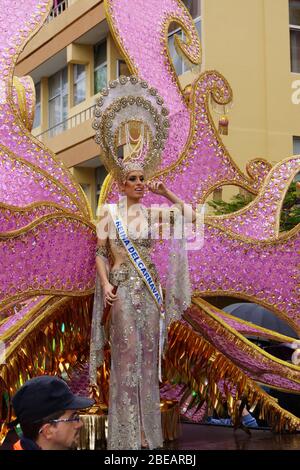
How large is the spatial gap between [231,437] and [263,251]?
1456 mm

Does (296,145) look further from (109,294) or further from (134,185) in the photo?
(109,294)

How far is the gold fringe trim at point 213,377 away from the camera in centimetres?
596

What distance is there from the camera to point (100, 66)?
15.7m

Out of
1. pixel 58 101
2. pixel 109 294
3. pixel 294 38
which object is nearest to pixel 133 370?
pixel 109 294

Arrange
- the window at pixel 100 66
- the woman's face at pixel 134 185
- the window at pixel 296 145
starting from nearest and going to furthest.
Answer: the woman's face at pixel 134 185
the window at pixel 296 145
the window at pixel 100 66

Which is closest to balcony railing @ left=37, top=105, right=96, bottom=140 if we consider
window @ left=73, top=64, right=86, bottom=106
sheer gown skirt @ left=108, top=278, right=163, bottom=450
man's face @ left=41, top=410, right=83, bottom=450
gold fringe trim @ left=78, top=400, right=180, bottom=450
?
window @ left=73, top=64, right=86, bottom=106

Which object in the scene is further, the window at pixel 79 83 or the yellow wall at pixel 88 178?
the window at pixel 79 83

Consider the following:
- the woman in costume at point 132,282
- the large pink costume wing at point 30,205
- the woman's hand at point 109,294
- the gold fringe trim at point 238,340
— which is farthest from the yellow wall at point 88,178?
the woman's hand at point 109,294

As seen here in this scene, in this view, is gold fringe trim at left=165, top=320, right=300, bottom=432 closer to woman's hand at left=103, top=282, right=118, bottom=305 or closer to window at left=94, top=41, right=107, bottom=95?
woman's hand at left=103, top=282, right=118, bottom=305

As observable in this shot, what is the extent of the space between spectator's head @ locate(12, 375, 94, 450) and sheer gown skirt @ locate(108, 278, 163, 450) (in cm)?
227

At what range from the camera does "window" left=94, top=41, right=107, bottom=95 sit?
15492 mm

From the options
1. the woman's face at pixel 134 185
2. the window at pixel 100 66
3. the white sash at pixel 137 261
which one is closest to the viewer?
the white sash at pixel 137 261

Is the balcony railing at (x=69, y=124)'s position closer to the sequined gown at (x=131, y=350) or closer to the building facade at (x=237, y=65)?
the building facade at (x=237, y=65)

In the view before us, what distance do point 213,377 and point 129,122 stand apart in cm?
204
